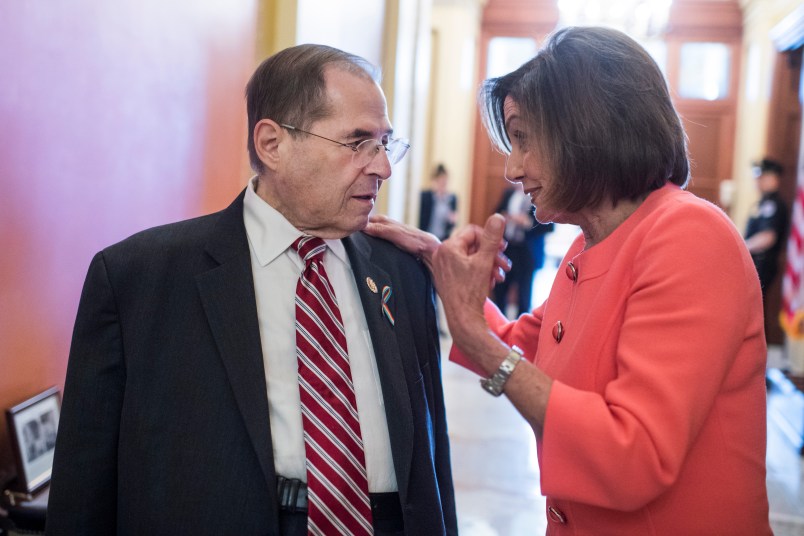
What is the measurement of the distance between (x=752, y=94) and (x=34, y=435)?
32.5 ft

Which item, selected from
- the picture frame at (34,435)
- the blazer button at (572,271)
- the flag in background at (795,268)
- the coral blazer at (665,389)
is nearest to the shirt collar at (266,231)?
the blazer button at (572,271)

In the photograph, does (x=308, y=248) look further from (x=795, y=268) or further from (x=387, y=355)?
(x=795, y=268)

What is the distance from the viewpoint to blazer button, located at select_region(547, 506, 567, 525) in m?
1.50

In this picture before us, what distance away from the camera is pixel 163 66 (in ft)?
7.84

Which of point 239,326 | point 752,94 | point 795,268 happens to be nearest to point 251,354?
point 239,326

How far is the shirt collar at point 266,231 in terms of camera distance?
1.62 metres

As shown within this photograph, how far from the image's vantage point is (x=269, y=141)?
1706 mm

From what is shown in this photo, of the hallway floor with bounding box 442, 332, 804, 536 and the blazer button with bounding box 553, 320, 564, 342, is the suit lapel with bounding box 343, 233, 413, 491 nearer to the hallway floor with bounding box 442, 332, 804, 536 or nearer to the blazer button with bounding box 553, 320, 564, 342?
the blazer button with bounding box 553, 320, 564, 342

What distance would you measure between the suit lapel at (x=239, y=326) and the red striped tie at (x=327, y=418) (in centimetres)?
8

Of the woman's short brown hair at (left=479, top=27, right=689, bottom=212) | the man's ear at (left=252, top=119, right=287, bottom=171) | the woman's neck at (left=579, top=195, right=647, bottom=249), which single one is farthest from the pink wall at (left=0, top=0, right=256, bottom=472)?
the woman's neck at (left=579, top=195, right=647, bottom=249)

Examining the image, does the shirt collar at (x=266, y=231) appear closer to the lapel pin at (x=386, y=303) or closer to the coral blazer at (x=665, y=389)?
the lapel pin at (x=386, y=303)

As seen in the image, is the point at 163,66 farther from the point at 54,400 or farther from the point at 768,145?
the point at 768,145

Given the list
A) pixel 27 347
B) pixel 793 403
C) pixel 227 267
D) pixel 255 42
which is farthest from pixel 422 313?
pixel 793 403

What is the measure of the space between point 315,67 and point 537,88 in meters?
0.47
